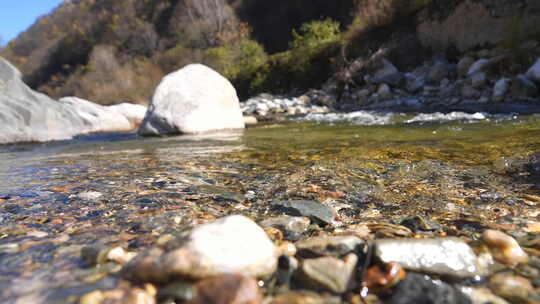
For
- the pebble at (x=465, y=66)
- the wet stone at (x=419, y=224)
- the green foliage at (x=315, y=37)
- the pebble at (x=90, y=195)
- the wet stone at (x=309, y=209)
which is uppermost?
the green foliage at (x=315, y=37)

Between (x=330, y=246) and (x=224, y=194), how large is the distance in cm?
85

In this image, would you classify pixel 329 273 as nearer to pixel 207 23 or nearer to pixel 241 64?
Answer: pixel 241 64

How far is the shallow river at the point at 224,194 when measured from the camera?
1.12 m

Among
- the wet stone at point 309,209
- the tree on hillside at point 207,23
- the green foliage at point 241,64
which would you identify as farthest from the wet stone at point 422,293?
the tree on hillside at point 207,23

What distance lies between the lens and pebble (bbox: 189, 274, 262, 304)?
80 cm

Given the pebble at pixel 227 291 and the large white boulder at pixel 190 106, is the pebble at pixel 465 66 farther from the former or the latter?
the pebble at pixel 227 291

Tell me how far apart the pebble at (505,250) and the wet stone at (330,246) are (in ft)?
1.23

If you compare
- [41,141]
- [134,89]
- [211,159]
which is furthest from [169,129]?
[134,89]

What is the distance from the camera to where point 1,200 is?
180 centimetres

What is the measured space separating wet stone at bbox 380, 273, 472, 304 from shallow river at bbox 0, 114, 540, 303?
44 cm

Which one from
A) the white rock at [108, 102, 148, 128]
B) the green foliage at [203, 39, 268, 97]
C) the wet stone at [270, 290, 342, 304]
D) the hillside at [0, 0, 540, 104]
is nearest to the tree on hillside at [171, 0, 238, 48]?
the hillside at [0, 0, 540, 104]

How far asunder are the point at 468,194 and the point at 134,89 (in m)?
25.2

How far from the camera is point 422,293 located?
0.83 meters

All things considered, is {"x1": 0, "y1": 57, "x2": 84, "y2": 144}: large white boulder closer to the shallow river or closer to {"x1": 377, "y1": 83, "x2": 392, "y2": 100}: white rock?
the shallow river
